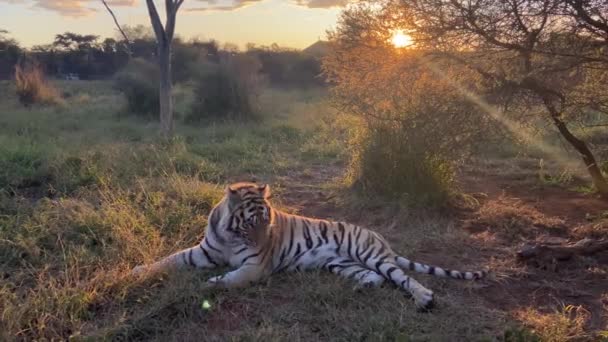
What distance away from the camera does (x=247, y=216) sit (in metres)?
4.16

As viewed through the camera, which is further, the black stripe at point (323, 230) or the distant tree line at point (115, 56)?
the distant tree line at point (115, 56)

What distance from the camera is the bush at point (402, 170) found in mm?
6352

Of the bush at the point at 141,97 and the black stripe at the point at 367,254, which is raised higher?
the bush at the point at 141,97

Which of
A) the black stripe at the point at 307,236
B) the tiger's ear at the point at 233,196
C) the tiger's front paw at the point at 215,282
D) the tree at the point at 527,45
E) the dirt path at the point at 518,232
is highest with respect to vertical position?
the tree at the point at 527,45

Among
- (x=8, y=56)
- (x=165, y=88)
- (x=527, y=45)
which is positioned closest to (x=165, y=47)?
(x=165, y=88)

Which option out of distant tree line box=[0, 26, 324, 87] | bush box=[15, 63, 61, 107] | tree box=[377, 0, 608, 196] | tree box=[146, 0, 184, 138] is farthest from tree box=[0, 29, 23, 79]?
tree box=[377, 0, 608, 196]

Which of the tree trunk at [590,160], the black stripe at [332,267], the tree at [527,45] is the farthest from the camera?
the tree trunk at [590,160]

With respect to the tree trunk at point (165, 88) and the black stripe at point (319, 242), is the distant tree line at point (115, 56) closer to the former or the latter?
the tree trunk at point (165, 88)

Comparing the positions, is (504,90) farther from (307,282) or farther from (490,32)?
(307,282)

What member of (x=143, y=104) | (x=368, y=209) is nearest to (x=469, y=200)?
(x=368, y=209)

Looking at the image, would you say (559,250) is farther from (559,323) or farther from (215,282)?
(215,282)

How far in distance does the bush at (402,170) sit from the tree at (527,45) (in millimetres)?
1018

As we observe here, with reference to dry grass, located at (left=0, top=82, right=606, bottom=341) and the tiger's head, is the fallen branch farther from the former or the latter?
the tiger's head

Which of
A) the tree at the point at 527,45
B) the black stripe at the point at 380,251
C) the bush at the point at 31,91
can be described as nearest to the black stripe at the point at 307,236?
the black stripe at the point at 380,251
